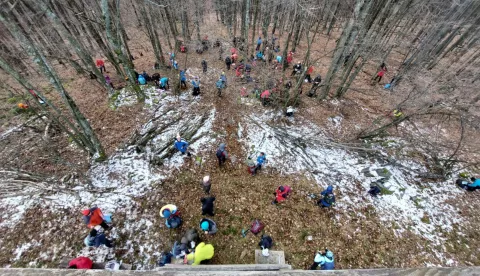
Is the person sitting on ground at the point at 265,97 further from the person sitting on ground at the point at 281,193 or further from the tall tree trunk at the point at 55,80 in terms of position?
the tall tree trunk at the point at 55,80

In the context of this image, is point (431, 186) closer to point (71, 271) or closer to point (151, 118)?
point (71, 271)

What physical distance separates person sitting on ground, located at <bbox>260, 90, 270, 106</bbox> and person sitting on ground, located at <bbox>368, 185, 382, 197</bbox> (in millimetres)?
7961

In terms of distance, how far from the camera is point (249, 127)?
12.5 metres

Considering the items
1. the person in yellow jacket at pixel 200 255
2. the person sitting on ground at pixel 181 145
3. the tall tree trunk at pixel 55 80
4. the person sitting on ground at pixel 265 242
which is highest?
the tall tree trunk at pixel 55 80

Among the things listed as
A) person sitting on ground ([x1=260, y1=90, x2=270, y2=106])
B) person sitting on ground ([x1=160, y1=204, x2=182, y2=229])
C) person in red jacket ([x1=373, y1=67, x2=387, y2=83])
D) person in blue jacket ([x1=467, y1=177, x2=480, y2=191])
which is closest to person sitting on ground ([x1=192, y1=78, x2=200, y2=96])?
person sitting on ground ([x1=260, y1=90, x2=270, y2=106])

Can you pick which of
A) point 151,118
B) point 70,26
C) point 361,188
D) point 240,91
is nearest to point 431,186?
point 361,188

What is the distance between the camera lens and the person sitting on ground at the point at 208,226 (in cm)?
698

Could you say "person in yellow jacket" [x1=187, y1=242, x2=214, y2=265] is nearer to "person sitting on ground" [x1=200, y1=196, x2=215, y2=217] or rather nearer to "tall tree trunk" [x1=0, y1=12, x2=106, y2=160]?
"person sitting on ground" [x1=200, y1=196, x2=215, y2=217]

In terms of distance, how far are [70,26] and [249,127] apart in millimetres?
16946

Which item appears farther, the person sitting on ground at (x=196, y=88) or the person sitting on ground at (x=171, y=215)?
the person sitting on ground at (x=196, y=88)

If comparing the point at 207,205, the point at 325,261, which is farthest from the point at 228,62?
the point at 325,261

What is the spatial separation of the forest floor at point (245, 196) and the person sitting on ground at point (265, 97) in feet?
2.64

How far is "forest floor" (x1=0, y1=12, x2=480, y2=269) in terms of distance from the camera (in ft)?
24.2

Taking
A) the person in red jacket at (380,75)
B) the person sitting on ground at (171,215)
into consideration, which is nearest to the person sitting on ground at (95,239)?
the person sitting on ground at (171,215)
